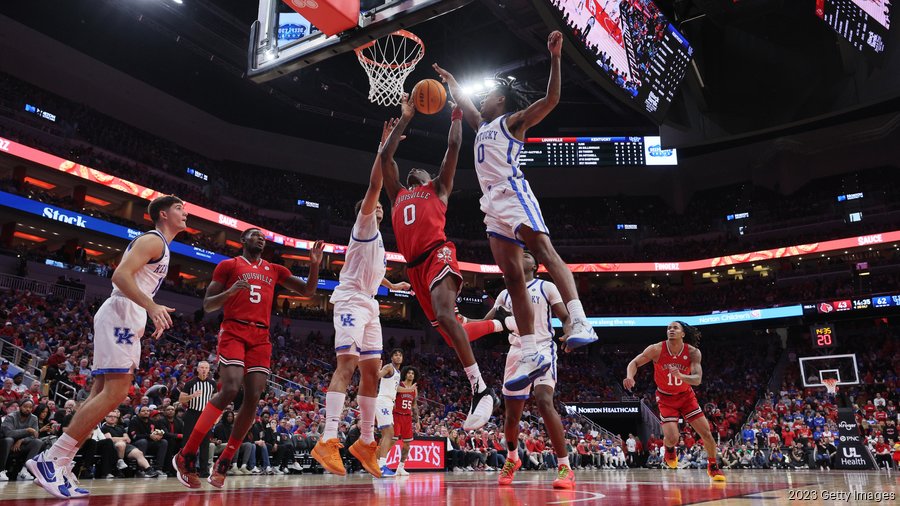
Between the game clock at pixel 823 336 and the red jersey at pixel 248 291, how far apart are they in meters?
27.3

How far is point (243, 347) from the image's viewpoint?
16.9 ft

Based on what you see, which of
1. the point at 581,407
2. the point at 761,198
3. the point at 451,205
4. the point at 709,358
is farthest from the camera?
the point at 451,205

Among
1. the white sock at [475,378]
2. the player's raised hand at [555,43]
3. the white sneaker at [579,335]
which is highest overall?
the player's raised hand at [555,43]

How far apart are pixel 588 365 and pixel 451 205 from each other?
1319 cm

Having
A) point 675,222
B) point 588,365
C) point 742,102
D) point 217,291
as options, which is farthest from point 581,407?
point 217,291

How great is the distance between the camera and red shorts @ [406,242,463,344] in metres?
4.84

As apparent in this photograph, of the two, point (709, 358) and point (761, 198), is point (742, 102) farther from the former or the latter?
point (761, 198)

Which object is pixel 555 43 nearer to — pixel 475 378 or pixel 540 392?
pixel 475 378

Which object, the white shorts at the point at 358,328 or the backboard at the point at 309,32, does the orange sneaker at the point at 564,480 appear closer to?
the white shorts at the point at 358,328

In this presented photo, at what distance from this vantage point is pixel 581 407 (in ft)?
83.0

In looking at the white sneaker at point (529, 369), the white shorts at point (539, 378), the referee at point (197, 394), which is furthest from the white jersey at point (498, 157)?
the referee at point (197, 394)

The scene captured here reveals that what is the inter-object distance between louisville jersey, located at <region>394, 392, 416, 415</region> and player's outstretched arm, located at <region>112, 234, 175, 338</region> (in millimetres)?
6497

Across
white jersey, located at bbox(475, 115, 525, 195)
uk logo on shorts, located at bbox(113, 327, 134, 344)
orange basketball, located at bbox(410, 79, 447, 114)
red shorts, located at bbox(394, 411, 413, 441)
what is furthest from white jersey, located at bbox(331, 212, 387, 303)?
red shorts, located at bbox(394, 411, 413, 441)

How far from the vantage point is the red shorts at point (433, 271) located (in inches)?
190
